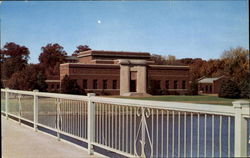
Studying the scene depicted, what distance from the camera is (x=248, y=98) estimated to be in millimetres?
2281

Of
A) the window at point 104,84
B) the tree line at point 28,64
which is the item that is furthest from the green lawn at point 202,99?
the tree line at point 28,64

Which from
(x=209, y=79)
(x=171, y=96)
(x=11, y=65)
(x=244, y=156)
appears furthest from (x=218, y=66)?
(x=11, y=65)

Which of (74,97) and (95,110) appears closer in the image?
(95,110)

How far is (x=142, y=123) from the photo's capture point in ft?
8.00

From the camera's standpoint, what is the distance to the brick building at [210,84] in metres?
2.40

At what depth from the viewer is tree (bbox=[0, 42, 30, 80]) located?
4548 millimetres

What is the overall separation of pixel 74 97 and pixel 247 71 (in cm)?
180

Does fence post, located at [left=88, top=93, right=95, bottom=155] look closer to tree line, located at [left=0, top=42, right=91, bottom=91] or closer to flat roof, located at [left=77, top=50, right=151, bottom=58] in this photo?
flat roof, located at [left=77, top=50, right=151, bottom=58]

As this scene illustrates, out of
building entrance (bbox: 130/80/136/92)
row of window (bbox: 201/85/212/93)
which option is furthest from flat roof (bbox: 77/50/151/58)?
row of window (bbox: 201/85/212/93)

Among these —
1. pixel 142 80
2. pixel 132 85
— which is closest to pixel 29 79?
pixel 132 85

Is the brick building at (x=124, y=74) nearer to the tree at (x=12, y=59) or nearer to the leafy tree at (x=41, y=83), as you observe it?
the leafy tree at (x=41, y=83)

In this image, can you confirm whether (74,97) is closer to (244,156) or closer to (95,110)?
(95,110)

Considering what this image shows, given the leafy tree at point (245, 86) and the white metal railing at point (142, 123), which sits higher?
the leafy tree at point (245, 86)

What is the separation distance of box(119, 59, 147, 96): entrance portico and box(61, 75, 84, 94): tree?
2.39ft
